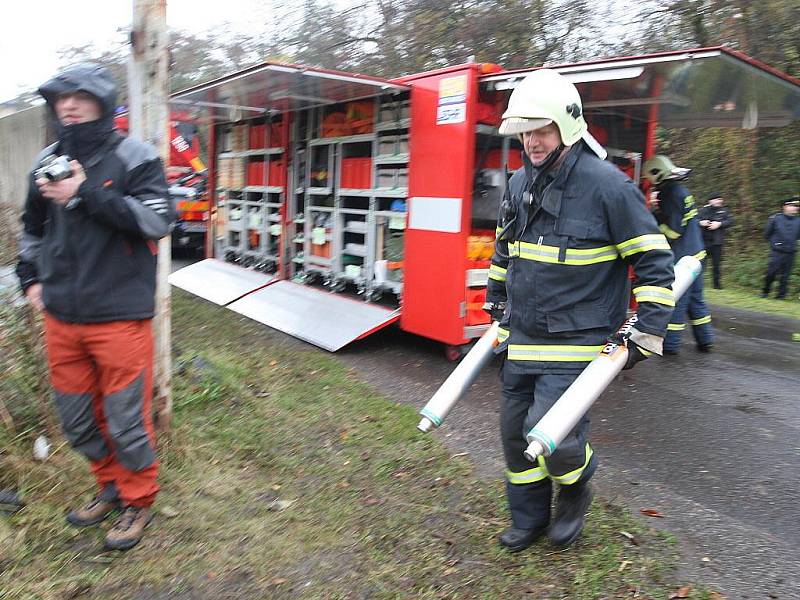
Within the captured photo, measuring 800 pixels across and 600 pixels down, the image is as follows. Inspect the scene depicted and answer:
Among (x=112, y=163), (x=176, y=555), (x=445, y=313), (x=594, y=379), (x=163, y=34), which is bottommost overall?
(x=176, y=555)

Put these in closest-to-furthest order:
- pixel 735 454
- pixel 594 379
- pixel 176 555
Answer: pixel 594 379 → pixel 176 555 → pixel 735 454

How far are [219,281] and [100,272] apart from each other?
6750 mm

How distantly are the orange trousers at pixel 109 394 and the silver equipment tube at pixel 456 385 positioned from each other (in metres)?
1.27

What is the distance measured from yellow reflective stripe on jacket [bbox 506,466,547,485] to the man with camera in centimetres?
167

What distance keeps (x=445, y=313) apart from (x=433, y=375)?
580 mm

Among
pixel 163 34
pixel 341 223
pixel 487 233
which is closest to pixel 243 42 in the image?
pixel 341 223

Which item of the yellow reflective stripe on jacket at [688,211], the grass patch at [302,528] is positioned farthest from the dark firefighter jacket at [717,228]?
the grass patch at [302,528]

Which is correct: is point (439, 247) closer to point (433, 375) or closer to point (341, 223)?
point (433, 375)

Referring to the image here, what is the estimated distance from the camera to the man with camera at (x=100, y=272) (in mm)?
2795

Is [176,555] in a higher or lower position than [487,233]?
lower

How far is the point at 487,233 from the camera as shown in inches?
248

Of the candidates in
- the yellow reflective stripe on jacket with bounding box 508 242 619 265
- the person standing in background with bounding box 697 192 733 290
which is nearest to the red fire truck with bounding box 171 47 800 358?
the yellow reflective stripe on jacket with bounding box 508 242 619 265

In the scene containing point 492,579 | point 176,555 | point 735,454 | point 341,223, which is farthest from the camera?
point 341,223

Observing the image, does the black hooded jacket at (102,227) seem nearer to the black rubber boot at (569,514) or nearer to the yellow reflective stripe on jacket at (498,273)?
the yellow reflective stripe on jacket at (498,273)
